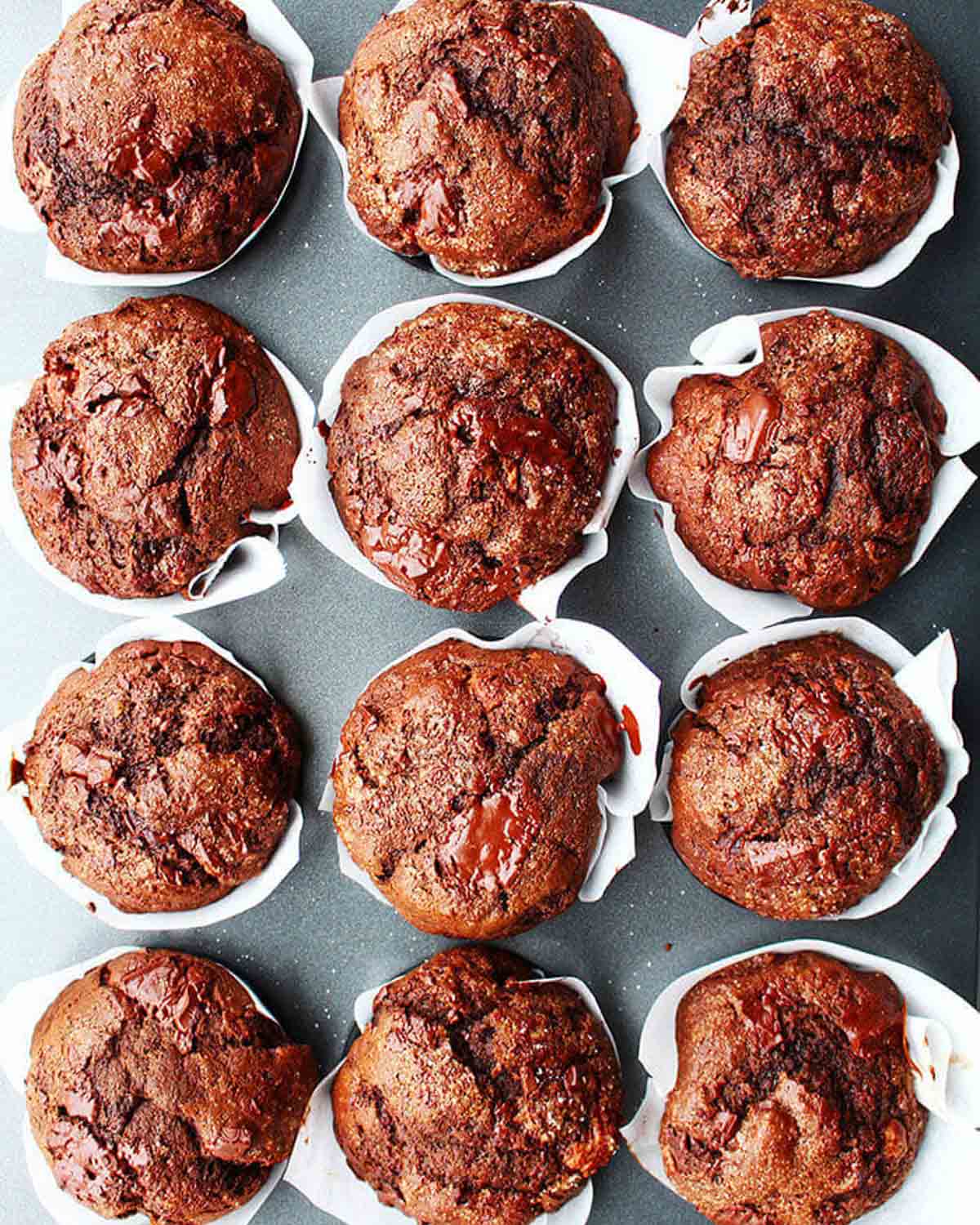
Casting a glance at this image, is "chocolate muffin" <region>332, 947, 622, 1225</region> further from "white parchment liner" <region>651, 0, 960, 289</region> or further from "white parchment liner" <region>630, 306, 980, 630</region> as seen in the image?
"white parchment liner" <region>651, 0, 960, 289</region>

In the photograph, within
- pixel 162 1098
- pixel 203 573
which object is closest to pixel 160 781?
pixel 203 573

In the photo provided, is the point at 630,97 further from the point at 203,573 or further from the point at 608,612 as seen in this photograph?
the point at 203,573

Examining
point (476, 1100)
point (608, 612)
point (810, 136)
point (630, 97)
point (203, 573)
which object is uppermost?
point (630, 97)

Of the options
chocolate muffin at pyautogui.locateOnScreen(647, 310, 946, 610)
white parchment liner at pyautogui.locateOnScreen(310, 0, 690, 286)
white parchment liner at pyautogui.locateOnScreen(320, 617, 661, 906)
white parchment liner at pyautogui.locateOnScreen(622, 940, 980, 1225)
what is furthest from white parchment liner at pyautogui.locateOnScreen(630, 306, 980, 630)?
white parchment liner at pyautogui.locateOnScreen(622, 940, 980, 1225)

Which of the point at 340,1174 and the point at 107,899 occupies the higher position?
the point at 107,899

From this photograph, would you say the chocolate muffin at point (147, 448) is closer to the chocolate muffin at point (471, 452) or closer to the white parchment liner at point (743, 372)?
the chocolate muffin at point (471, 452)

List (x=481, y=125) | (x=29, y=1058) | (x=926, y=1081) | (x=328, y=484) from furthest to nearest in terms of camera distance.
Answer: (x=29, y=1058)
(x=328, y=484)
(x=926, y=1081)
(x=481, y=125)

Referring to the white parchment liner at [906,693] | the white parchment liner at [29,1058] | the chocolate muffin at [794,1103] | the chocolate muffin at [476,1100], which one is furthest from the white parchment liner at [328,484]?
the white parchment liner at [29,1058]
